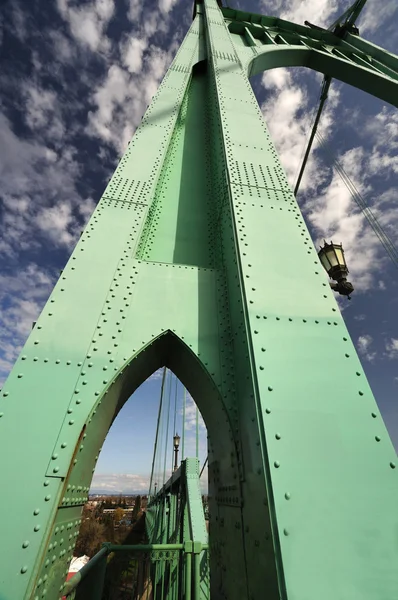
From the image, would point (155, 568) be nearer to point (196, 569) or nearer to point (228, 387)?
point (196, 569)

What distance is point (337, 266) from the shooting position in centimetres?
397

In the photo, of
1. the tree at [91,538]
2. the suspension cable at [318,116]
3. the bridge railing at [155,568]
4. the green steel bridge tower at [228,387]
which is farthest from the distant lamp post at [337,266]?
the tree at [91,538]

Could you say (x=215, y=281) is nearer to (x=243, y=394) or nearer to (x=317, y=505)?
(x=243, y=394)

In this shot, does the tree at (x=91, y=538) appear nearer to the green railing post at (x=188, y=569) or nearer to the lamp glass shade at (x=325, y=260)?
the green railing post at (x=188, y=569)

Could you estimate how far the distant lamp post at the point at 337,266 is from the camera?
→ 12.8 feet

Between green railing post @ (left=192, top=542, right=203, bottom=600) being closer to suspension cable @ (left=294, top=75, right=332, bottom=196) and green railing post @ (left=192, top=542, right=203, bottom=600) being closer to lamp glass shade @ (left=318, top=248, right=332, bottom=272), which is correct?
lamp glass shade @ (left=318, top=248, right=332, bottom=272)

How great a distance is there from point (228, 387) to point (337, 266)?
2.74 metres

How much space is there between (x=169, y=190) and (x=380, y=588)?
498cm

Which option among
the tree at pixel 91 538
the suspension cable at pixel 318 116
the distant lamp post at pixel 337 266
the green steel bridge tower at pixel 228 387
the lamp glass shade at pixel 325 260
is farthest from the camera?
the tree at pixel 91 538

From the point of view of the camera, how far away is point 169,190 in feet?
15.2

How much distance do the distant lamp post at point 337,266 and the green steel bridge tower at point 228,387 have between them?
3.98ft

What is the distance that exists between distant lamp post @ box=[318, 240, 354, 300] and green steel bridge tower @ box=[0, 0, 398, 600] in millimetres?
1213

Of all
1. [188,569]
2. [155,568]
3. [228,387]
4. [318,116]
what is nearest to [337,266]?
[228,387]

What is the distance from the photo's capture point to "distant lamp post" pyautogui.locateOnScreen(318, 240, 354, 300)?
3916mm
